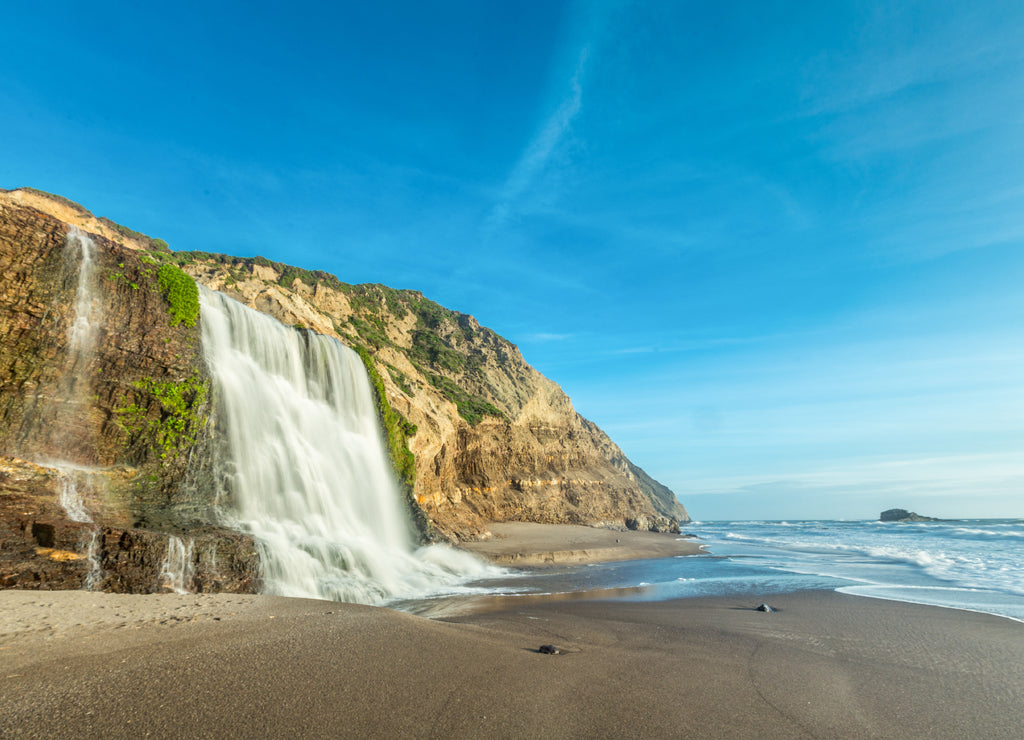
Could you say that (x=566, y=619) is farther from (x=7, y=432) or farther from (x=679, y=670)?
(x=7, y=432)

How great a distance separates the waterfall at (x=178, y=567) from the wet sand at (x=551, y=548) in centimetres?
1426

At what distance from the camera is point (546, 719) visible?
381cm

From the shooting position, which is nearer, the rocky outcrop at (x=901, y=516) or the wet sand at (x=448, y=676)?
the wet sand at (x=448, y=676)

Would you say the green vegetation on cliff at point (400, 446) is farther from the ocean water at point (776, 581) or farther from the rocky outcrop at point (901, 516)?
the rocky outcrop at point (901, 516)

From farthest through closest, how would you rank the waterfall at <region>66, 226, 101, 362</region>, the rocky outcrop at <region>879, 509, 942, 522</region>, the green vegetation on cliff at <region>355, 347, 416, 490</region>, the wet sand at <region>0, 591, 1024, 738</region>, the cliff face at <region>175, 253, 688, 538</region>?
the rocky outcrop at <region>879, 509, 942, 522</region>, the cliff face at <region>175, 253, 688, 538</region>, the green vegetation on cliff at <region>355, 347, 416, 490</region>, the waterfall at <region>66, 226, 101, 362</region>, the wet sand at <region>0, 591, 1024, 738</region>

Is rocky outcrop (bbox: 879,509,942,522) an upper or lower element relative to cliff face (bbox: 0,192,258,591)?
lower

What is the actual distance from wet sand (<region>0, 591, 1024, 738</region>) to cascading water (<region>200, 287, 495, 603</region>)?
487cm

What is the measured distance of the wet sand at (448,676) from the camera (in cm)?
349

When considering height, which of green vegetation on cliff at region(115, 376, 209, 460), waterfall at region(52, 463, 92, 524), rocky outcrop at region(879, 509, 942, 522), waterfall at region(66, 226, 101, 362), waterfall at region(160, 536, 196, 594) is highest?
waterfall at region(66, 226, 101, 362)

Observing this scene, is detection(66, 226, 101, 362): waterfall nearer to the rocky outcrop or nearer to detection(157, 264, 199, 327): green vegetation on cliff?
detection(157, 264, 199, 327): green vegetation on cliff

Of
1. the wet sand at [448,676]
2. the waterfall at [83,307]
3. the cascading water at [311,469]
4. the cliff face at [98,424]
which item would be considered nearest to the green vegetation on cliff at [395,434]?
the cascading water at [311,469]

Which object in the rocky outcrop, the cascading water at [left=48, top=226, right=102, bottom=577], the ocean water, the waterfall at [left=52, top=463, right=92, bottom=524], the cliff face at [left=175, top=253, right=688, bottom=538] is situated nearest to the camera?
the waterfall at [left=52, top=463, right=92, bottom=524]

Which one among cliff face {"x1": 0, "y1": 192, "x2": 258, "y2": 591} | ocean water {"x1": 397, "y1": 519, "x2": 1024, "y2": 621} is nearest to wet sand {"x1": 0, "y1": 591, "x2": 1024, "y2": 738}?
cliff face {"x1": 0, "y1": 192, "x2": 258, "y2": 591}

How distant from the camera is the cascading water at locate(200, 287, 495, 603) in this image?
12242mm
